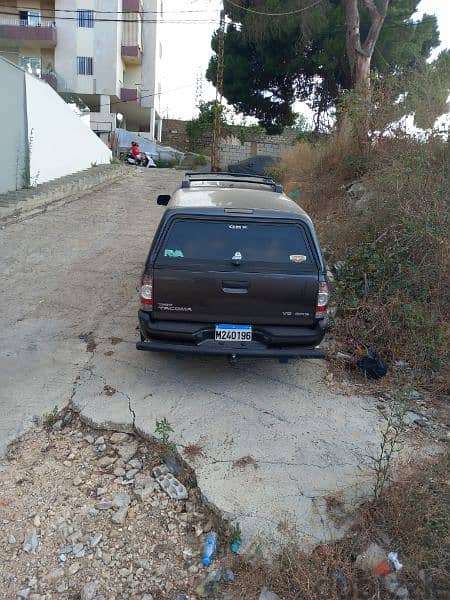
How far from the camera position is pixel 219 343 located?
4.10m

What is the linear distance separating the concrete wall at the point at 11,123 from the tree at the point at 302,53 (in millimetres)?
8818

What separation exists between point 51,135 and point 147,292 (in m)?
11.0

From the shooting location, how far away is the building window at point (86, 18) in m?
30.3

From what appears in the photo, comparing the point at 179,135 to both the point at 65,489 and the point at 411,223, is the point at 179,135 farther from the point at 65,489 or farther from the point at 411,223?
the point at 65,489

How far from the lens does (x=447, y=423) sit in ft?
13.6

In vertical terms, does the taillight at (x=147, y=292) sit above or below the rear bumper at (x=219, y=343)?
above

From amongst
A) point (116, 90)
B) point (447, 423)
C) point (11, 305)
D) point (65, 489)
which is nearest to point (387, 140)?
point (447, 423)

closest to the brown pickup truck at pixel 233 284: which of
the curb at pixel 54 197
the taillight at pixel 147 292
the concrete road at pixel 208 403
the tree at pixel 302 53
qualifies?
the taillight at pixel 147 292

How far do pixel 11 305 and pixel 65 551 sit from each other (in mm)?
4295

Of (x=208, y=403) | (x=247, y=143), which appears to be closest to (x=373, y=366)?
(x=208, y=403)

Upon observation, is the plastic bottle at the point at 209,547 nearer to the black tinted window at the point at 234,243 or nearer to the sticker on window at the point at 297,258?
the black tinted window at the point at 234,243

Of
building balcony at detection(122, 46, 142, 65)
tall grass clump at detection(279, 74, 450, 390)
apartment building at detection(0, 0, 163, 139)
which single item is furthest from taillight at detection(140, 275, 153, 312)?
building balcony at detection(122, 46, 142, 65)

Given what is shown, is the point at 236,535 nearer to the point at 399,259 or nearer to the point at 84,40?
the point at 399,259

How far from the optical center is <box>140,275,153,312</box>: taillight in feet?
13.2
